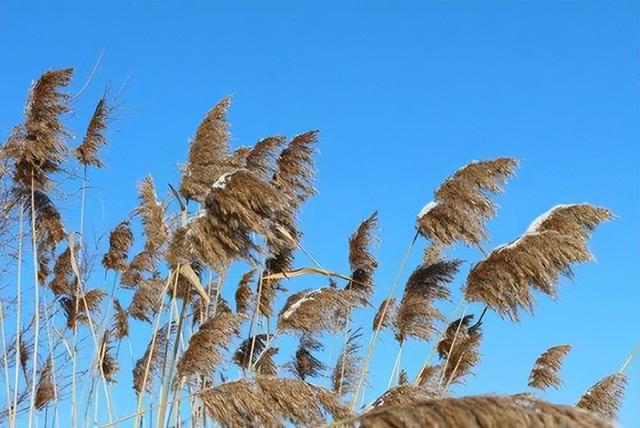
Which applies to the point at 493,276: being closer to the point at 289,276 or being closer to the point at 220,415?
the point at 289,276

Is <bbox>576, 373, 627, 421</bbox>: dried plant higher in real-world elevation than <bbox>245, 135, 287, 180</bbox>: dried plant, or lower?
lower

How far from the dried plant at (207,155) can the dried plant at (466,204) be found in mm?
1660

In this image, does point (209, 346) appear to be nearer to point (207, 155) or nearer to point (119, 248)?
point (207, 155)

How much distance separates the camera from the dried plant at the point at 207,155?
692cm

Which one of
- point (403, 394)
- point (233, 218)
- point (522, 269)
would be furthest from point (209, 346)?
point (522, 269)

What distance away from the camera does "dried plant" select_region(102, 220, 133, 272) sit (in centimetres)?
892

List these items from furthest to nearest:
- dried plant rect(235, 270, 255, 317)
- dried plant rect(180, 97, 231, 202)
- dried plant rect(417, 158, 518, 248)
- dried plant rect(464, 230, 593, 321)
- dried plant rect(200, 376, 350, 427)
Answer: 1. dried plant rect(235, 270, 255, 317)
2. dried plant rect(417, 158, 518, 248)
3. dried plant rect(464, 230, 593, 321)
4. dried plant rect(180, 97, 231, 202)
5. dried plant rect(200, 376, 350, 427)

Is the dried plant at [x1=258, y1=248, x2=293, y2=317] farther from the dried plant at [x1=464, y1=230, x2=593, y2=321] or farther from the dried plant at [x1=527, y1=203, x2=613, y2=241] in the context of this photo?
the dried plant at [x1=527, y1=203, x2=613, y2=241]

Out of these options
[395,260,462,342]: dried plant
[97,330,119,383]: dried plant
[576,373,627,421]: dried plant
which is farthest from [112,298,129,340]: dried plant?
[576,373,627,421]: dried plant

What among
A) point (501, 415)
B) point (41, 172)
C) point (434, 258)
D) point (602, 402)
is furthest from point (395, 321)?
point (501, 415)

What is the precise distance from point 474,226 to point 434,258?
958 mm

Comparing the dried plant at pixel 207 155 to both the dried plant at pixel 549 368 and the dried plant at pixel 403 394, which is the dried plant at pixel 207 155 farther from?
the dried plant at pixel 549 368

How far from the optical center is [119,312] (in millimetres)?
9070

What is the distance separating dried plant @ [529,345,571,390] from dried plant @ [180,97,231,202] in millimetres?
4046
